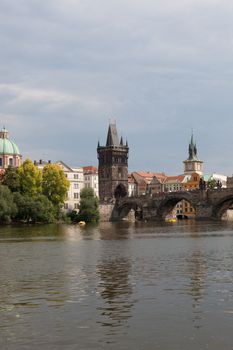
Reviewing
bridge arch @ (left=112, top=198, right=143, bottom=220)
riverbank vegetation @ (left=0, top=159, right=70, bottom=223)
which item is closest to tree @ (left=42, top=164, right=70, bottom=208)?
riverbank vegetation @ (left=0, top=159, right=70, bottom=223)

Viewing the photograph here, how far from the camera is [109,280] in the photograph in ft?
95.5

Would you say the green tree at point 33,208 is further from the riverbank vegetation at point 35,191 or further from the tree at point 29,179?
the tree at point 29,179

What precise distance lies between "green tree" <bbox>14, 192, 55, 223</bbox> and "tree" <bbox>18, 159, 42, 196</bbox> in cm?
515

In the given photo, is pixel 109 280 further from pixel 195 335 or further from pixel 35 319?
pixel 195 335

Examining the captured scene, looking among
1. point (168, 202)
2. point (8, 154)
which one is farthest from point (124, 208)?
point (8, 154)

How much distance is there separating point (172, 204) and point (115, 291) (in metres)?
135

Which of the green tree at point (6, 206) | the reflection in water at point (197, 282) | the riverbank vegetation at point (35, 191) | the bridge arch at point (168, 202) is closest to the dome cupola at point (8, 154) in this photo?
the riverbank vegetation at point (35, 191)

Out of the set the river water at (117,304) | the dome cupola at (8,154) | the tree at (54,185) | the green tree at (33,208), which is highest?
the dome cupola at (8,154)

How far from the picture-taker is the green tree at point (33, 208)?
11256 cm

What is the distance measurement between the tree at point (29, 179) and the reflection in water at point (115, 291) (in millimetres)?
87553

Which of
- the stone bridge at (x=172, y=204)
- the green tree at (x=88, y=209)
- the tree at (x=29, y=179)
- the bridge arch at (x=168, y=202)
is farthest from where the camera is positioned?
the bridge arch at (x=168, y=202)

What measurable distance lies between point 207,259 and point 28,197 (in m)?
80.2

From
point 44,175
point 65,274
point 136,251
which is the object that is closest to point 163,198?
point 44,175

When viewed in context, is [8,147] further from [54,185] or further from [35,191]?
[35,191]
